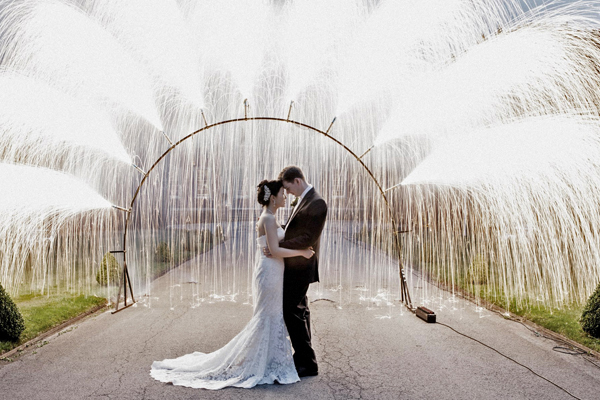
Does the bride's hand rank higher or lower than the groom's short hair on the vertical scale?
lower

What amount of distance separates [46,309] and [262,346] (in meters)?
5.27

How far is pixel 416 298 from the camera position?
898 centimetres

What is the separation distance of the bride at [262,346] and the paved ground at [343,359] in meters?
0.19

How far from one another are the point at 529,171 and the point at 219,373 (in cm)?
572

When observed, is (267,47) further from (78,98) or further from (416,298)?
(416,298)

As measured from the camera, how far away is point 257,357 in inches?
176

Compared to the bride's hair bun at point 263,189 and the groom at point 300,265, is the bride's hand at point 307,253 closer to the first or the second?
the groom at point 300,265

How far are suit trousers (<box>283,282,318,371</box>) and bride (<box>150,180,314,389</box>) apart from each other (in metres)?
0.10

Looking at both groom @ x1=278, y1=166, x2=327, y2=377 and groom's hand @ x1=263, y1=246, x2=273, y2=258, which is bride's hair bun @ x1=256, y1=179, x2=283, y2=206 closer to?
groom @ x1=278, y1=166, x2=327, y2=377

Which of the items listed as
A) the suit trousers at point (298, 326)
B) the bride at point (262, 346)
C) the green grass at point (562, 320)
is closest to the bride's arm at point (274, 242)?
the bride at point (262, 346)

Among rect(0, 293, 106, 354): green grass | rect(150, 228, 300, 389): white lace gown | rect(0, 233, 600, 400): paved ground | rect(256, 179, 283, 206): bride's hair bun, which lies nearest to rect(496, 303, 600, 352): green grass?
rect(0, 233, 600, 400): paved ground

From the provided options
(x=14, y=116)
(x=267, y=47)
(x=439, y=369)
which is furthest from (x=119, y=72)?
(x=439, y=369)

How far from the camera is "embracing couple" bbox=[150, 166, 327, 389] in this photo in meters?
4.46

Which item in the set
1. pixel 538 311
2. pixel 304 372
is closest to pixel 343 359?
pixel 304 372
